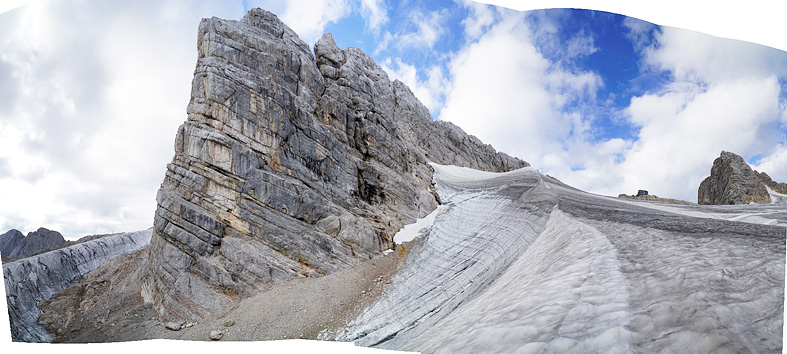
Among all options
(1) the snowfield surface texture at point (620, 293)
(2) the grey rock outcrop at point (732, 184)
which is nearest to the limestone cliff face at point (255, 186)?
(1) the snowfield surface texture at point (620, 293)

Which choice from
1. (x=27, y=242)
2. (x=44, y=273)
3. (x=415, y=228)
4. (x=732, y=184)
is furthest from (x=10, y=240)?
(x=732, y=184)

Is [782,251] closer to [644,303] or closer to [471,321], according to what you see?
[644,303]

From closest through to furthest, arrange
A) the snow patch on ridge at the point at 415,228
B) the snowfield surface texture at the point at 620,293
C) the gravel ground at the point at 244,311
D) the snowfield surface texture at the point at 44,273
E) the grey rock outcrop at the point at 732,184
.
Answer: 1. the snowfield surface texture at the point at 620,293
2. the grey rock outcrop at the point at 732,184
3. the snowfield surface texture at the point at 44,273
4. the gravel ground at the point at 244,311
5. the snow patch on ridge at the point at 415,228

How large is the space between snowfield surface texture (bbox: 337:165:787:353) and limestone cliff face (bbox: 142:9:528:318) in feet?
12.2

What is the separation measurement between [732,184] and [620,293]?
10.4ft

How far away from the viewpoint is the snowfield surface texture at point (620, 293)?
199 cm

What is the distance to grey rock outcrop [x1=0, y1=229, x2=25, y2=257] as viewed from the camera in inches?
207

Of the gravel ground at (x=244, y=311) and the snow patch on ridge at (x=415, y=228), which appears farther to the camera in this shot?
the snow patch on ridge at (x=415, y=228)

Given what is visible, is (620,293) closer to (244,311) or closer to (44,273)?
(244,311)

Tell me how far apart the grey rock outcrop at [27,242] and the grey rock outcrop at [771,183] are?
991 cm

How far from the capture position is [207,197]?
852 cm

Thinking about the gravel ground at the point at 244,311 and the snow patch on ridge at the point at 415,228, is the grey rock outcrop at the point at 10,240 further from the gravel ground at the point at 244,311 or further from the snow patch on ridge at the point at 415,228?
the snow patch on ridge at the point at 415,228

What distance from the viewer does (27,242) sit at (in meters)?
6.18

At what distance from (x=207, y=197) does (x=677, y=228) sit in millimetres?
9275
